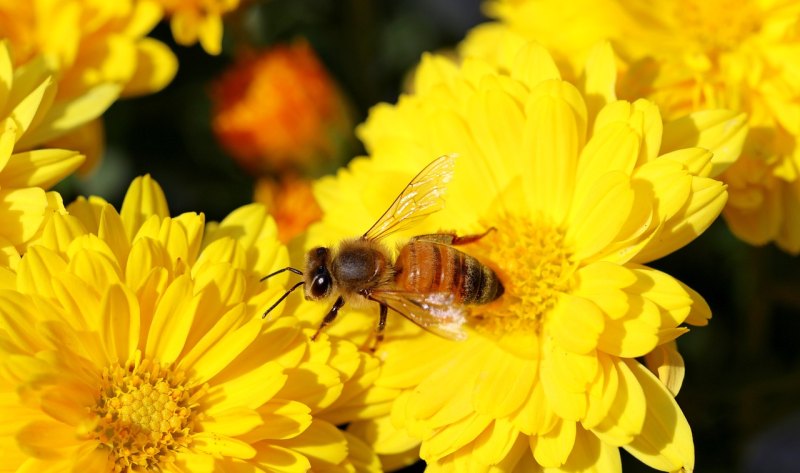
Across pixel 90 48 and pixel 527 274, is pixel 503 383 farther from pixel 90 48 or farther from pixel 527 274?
pixel 90 48

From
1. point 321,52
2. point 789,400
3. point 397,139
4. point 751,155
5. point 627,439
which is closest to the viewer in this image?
point 627,439

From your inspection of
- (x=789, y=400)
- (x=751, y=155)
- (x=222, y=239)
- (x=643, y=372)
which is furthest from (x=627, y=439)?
(x=789, y=400)

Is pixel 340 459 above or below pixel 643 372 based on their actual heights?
below

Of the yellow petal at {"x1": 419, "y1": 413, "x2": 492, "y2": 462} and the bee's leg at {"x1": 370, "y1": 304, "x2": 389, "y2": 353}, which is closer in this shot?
the yellow petal at {"x1": 419, "y1": 413, "x2": 492, "y2": 462}

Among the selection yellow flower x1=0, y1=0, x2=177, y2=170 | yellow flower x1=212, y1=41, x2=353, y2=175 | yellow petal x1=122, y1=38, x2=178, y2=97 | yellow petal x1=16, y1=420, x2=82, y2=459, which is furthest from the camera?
yellow flower x1=212, y1=41, x2=353, y2=175

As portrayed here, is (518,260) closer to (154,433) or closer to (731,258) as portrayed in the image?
(154,433)

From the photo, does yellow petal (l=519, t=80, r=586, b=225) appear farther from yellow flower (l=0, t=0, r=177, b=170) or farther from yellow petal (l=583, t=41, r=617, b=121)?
yellow flower (l=0, t=0, r=177, b=170)

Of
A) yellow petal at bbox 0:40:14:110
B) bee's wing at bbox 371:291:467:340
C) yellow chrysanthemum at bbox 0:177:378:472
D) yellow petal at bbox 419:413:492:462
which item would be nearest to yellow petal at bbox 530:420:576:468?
yellow petal at bbox 419:413:492:462
